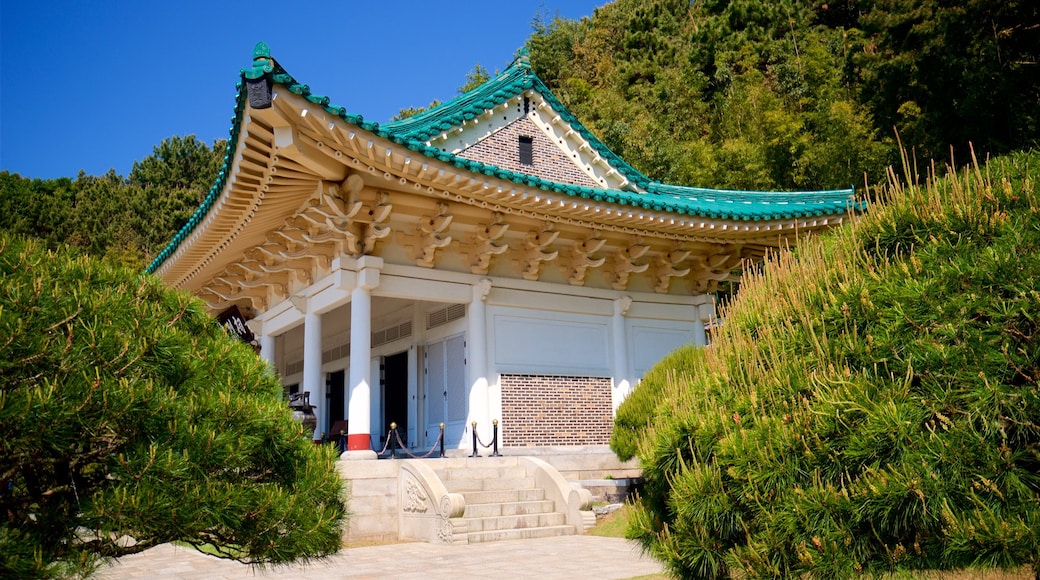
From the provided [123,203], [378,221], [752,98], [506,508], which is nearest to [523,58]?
[378,221]

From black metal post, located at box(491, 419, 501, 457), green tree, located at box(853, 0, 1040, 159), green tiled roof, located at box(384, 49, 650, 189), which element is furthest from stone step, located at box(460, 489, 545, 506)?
green tree, located at box(853, 0, 1040, 159)

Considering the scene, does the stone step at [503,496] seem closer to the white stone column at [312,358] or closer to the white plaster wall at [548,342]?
the white plaster wall at [548,342]

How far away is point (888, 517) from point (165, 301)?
332 centimetres

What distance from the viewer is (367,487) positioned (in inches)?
361

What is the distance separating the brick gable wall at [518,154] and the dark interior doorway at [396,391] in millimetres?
3921

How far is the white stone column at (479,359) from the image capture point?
11414 mm

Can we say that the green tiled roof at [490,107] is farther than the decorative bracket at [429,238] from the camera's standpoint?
Yes

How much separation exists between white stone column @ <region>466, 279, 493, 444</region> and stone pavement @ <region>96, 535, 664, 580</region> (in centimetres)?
282

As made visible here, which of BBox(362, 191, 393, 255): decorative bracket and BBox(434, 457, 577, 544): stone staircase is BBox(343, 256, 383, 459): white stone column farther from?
BBox(434, 457, 577, 544): stone staircase

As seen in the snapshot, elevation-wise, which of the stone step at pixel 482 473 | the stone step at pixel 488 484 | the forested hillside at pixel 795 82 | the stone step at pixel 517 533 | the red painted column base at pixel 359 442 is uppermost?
the forested hillside at pixel 795 82

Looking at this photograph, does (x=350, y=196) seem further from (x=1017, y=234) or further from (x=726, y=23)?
(x=726, y=23)

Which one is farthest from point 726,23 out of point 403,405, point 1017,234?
point 1017,234

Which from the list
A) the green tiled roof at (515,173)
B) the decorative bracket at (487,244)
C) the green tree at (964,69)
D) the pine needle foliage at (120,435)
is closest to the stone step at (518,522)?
the decorative bracket at (487,244)

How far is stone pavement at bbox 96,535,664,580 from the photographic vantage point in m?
6.52
